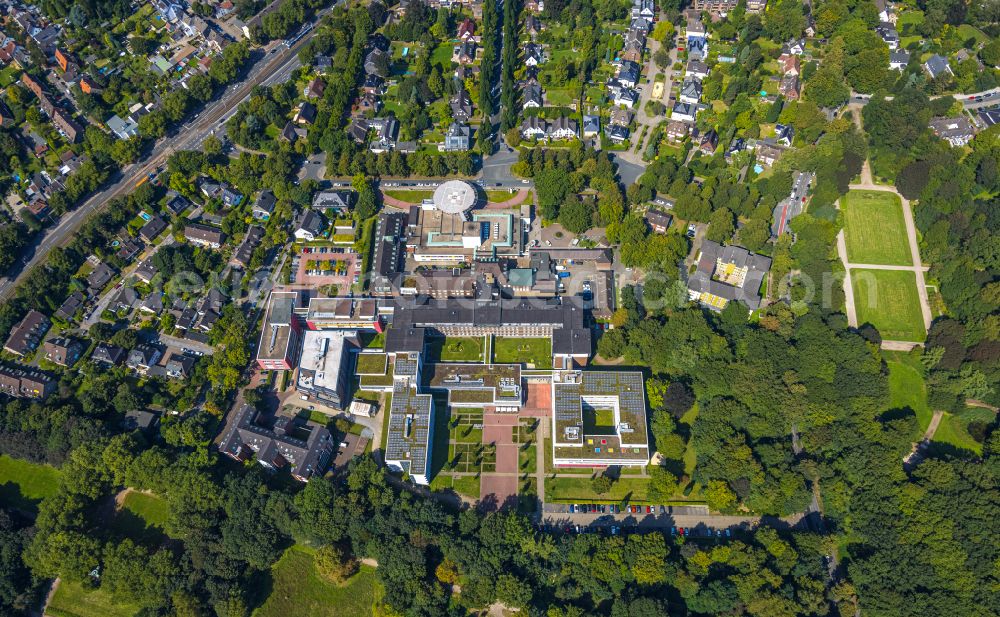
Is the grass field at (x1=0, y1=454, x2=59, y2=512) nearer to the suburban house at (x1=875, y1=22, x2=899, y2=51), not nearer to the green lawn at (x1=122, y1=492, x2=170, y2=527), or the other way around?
the green lawn at (x1=122, y1=492, x2=170, y2=527)

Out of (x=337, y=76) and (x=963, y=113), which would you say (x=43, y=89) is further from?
(x=963, y=113)

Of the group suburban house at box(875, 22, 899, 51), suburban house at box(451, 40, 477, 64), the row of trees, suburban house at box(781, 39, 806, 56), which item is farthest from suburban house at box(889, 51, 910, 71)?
suburban house at box(451, 40, 477, 64)

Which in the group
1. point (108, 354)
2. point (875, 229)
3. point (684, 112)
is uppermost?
point (684, 112)

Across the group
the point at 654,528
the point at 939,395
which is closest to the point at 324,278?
the point at 654,528

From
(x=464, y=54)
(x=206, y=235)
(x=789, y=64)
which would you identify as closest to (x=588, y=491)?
(x=206, y=235)

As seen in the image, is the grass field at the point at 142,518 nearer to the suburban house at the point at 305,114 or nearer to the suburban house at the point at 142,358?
the suburban house at the point at 142,358

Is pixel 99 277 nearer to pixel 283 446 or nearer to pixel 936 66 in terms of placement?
pixel 283 446
